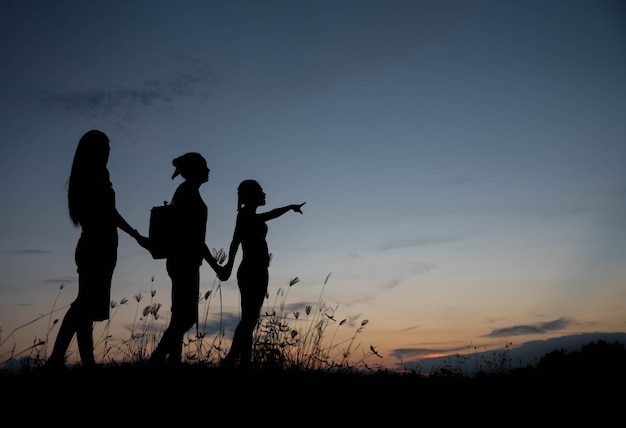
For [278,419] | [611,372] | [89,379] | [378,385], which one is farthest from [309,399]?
[611,372]

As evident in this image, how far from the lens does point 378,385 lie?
481 centimetres

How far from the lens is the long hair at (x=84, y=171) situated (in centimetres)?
438

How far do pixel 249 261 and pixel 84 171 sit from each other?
6.11ft

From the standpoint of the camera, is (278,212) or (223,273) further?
(278,212)

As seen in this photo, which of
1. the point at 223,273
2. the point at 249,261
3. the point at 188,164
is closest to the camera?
the point at 188,164

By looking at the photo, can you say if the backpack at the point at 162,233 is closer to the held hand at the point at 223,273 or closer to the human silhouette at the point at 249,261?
the held hand at the point at 223,273

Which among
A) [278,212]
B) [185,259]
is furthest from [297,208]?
[185,259]

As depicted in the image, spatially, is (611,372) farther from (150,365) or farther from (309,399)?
(150,365)

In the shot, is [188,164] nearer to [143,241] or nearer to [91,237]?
[143,241]

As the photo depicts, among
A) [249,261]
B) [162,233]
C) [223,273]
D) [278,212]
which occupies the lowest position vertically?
[223,273]

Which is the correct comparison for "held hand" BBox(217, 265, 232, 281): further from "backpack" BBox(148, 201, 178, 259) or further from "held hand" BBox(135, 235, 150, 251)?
"held hand" BBox(135, 235, 150, 251)

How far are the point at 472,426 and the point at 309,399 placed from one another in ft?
4.05

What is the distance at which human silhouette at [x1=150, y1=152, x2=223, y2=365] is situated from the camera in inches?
169

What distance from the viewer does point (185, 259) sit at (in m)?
4.36
